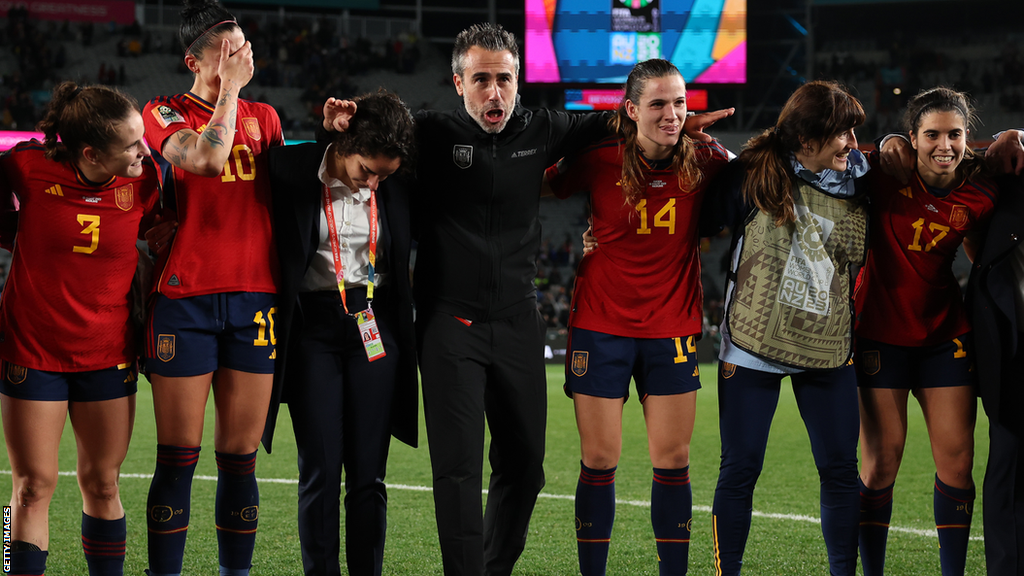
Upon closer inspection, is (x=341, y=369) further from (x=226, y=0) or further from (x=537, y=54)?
(x=226, y=0)

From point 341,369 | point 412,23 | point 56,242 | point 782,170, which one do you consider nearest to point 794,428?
point 782,170

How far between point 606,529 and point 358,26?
28.2 m

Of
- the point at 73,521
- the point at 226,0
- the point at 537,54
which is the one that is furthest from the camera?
the point at 226,0

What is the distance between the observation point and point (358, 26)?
29.4 metres

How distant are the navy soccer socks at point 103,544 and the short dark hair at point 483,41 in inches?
86.1

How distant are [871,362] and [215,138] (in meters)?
2.77

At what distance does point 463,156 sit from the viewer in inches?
135

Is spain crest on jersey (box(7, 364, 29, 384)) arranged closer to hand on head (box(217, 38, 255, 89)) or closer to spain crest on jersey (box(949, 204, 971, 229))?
hand on head (box(217, 38, 255, 89))

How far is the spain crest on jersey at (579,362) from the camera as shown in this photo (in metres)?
3.61

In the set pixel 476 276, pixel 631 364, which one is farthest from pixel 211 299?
pixel 631 364

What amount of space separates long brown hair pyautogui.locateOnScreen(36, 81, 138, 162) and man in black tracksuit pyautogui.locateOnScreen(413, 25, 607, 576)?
1118 millimetres

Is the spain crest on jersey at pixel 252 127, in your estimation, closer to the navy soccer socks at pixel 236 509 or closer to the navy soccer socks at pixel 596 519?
the navy soccer socks at pixel 236 509

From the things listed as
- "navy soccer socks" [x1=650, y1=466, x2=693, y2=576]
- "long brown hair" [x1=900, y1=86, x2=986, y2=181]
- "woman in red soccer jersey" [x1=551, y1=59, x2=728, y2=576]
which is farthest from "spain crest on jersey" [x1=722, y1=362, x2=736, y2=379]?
"long brown hair" [x1=900, y1=86, x2=986, y2=181]

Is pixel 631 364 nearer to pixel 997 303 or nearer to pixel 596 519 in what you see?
pixel 596 519
